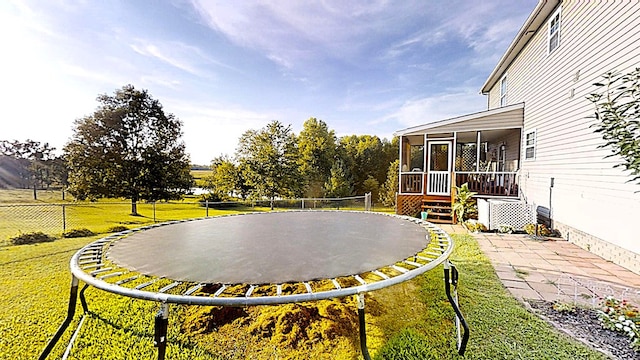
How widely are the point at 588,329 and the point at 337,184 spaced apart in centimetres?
1256

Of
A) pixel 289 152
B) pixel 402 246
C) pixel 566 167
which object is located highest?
pixel 289 152

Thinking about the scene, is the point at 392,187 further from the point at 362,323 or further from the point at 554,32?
the point at 362,323

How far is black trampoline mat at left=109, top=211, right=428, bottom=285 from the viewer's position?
1720mm

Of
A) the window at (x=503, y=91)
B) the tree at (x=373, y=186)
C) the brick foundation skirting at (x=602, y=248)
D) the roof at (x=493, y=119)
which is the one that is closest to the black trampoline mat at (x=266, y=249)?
the brick foundation skirting at (x=602, y=248)

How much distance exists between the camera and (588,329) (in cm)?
236

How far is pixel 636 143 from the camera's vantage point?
90.7 inches

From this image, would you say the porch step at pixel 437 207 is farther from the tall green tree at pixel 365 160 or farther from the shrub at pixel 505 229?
the tall green tree at pixel 365 160

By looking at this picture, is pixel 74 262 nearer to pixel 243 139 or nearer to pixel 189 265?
pixel 189 265

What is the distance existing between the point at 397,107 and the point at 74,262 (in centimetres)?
1312

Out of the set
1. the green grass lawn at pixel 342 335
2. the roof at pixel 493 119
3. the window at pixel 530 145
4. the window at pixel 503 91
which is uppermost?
the window at pixel 503 91

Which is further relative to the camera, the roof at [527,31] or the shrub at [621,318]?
the roof at [527,31]

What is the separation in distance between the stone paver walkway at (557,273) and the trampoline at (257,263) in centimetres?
139

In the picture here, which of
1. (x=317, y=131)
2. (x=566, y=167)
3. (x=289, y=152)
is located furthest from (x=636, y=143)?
(x=317, y=131)

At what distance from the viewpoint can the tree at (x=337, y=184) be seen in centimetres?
1480
